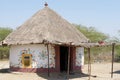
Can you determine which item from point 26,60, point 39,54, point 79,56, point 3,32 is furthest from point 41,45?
point 3,32

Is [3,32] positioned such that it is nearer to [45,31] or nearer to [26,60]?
[26,60]

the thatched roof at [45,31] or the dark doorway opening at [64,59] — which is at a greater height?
the thatched roof at [45,31]

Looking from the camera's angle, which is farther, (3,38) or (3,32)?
(3,32)

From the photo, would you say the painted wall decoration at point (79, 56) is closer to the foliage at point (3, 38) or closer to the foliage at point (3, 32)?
the foliage at point (3, 38)

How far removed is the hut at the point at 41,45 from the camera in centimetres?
1842

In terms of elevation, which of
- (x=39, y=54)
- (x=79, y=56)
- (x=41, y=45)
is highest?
(x=41, y=45)

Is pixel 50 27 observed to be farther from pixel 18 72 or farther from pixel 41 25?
pixel 18 72

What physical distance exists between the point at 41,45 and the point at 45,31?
896 millimetres

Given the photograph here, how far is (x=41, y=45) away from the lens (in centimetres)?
1848

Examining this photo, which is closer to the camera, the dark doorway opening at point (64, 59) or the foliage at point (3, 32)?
the dark doorway opening at point (64, 59)

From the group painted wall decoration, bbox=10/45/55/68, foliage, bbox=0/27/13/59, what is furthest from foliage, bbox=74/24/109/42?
painted wall decoration, bbox=10/45/55/68

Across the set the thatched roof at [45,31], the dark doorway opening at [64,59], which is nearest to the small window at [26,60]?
the thatched roof at [45,31]

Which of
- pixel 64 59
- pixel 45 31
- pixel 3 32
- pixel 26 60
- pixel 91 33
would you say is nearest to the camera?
pixel 45 31

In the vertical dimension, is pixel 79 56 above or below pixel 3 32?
below
